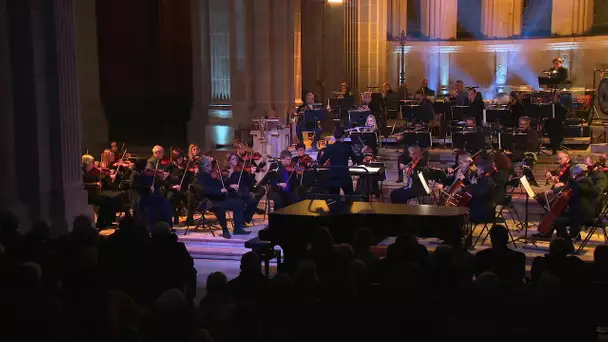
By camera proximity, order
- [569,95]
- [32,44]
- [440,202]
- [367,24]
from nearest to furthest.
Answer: [32,44]
[440,202]
[569,95]
[367,24]

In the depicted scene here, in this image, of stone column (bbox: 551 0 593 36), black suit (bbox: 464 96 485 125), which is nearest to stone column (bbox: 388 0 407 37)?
stone column (bbox: 551 0 593 36)

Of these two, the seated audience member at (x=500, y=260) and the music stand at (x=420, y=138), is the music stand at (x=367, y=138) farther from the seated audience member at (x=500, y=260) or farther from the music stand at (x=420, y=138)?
the seated audience member at (x=500, y=260)

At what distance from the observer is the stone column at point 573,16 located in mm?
23375

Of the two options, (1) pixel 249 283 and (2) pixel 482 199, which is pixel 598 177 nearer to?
(2) pixel 482 199

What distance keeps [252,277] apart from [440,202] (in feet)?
22.7

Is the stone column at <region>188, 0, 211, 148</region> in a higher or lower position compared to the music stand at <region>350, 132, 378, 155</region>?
higher

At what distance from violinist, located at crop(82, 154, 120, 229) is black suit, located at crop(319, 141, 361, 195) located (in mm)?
3791

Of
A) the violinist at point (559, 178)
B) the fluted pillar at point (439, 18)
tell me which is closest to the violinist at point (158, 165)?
the violinist at point (559, 178)

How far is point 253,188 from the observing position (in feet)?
43.9

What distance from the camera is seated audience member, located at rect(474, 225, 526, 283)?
7.49 metres

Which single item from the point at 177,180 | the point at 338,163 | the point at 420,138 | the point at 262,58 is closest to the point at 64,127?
the point at 177,180

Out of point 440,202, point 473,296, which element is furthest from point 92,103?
point 473,296

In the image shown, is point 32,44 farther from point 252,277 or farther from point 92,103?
point 92,103

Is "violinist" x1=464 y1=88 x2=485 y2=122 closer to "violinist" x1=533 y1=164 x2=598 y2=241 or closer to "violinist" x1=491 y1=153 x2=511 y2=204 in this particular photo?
"violinist" x1=491 y1=153 x2=511 y2=204
